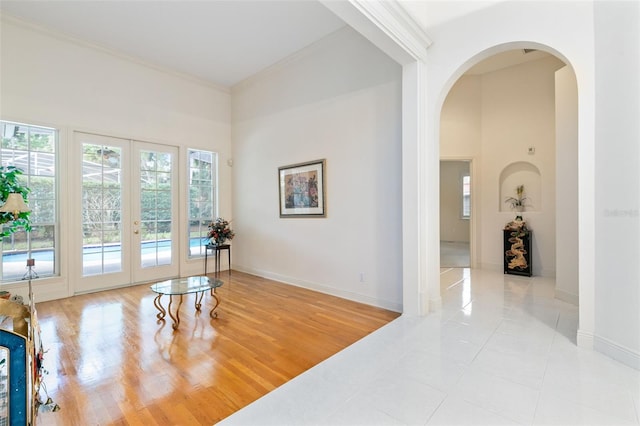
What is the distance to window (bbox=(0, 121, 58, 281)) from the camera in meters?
3.98

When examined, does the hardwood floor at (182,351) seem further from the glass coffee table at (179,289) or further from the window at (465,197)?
the window at (465,197)

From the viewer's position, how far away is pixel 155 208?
5250mm

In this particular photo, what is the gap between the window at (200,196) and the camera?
18.7 feet

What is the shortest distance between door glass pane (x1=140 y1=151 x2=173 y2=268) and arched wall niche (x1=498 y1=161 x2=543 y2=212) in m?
6.28

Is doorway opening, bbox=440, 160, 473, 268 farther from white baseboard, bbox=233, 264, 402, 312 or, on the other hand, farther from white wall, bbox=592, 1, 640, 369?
white wall, bbox=592, 1, 640, 369

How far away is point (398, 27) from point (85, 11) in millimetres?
3972

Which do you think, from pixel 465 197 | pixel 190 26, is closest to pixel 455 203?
pixel 465 197

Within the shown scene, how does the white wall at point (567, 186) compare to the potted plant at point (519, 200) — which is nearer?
the white wall at point (567, 186)

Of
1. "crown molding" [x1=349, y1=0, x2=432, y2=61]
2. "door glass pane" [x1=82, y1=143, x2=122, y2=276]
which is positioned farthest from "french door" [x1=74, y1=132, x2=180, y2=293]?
"crown molding" [x1=349, y1=0, x2=432, y2=61]

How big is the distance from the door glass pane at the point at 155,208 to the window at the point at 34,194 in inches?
45.0

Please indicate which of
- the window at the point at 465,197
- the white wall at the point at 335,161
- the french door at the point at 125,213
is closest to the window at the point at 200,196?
the french door at the point at 125,213

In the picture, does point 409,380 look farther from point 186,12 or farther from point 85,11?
point 85,11

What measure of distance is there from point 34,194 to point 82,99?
1.54 m

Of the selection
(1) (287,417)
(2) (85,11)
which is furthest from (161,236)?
(1) (287,417)
